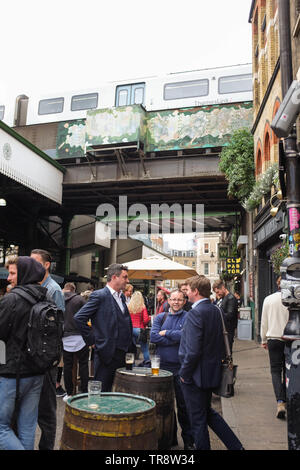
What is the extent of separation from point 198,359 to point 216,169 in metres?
14.7

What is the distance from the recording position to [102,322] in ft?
16.0

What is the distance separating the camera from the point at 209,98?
19047 millimetres

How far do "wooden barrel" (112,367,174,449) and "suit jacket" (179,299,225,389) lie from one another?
0.39 meters

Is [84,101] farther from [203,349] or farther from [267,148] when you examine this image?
[203,349]

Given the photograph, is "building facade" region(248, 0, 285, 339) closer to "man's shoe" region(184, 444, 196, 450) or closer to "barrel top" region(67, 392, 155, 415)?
"man's shoe" region(184, 444, 196, 450)

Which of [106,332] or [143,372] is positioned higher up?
[106,332]

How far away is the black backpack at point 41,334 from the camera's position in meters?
3.41

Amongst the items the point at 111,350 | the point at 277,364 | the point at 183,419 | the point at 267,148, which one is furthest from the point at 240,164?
the point at 183,419

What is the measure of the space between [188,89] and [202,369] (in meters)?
17.6

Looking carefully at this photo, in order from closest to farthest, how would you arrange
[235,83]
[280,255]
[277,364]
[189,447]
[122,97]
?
[189,447] → [277,364] → [280,255] → [235,83] → [122,97]

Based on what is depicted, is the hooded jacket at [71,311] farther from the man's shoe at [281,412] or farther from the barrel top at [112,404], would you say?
the barrel top at [112,404]

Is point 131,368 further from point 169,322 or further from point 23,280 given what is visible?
point 23,280

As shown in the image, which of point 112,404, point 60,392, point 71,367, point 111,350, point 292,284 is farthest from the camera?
point 60,392

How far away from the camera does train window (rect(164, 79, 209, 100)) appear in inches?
763
